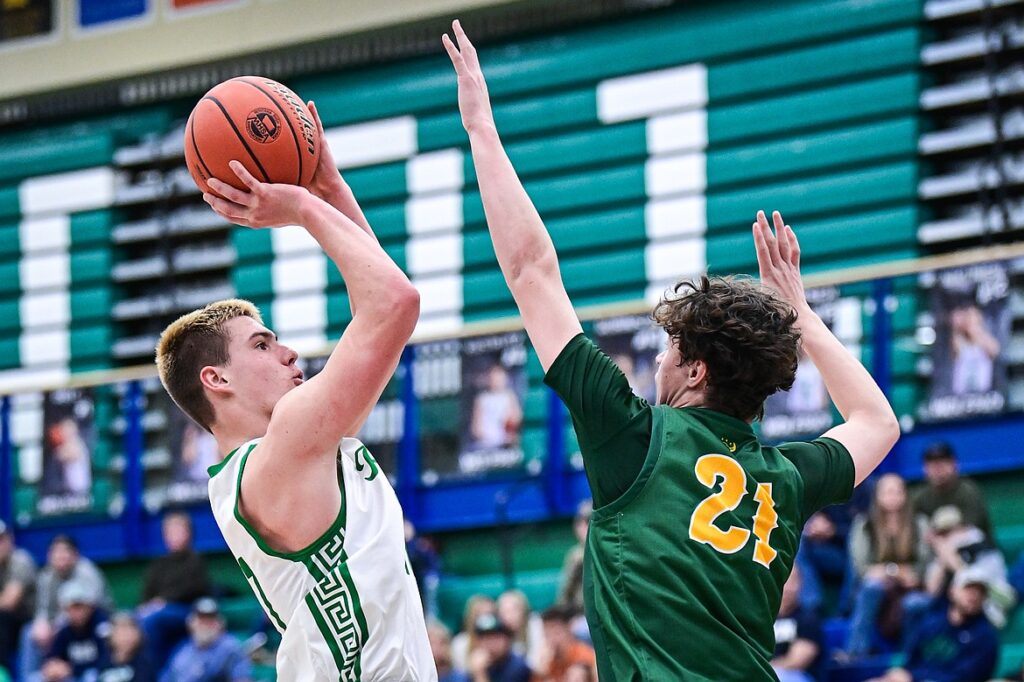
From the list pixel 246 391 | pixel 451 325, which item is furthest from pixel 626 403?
pixel 451 325

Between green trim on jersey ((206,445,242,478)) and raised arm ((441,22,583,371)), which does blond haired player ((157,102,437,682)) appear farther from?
raised arm ((441,22,583,371))

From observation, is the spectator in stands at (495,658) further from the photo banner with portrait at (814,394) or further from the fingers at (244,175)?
the fingers at (244,175)

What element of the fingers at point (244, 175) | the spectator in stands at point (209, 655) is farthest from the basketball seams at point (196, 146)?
the spectator in stands at point (209, 655)

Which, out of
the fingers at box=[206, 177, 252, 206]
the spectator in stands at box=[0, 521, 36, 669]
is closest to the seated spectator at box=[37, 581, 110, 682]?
the spectator in stands at box=[0, 521, 36, 669]

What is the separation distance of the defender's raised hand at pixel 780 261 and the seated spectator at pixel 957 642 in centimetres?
522

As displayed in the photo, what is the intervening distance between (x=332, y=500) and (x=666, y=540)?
882mm

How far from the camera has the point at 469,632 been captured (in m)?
10.6

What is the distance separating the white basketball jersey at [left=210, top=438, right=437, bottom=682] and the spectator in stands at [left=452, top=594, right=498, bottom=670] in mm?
6772

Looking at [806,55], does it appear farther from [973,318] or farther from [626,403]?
[626,403]

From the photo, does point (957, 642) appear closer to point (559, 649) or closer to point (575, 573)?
point (559, 649)

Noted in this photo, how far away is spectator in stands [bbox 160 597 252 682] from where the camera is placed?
441 inches

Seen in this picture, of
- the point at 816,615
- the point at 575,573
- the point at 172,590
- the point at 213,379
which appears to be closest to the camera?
the point at 213,379

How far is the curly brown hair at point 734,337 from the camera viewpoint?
135 inches

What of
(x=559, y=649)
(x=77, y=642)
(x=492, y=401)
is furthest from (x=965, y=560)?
(x=77, y=642)
